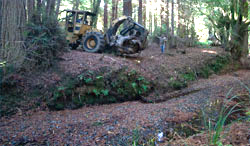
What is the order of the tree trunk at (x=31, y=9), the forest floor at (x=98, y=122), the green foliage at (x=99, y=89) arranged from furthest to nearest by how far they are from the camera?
the tree trunk at (x=31, y=9), the green foliage at (x=99, y=89), the forest floor at (x=98, y=122)

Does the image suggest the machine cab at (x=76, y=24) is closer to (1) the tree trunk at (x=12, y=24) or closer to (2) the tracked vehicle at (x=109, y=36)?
(2) the tracked vehicle at (x=109, y=36)

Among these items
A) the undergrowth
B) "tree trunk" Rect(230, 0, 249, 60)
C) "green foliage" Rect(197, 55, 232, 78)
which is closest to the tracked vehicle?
the undergrowth

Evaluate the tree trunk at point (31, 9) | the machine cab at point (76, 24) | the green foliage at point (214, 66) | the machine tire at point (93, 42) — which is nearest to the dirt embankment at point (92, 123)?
the tree trunk at point (31, 9)

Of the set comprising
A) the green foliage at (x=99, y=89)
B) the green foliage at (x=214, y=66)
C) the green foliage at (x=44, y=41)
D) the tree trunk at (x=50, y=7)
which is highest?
the tree trunk at (x=50, y=7)

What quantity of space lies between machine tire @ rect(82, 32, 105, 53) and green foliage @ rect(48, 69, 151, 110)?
9.56 feet

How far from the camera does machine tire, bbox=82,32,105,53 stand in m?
10.0

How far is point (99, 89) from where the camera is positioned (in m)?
6.89

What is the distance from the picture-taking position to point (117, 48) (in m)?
9.52

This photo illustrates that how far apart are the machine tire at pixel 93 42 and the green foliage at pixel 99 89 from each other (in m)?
2.91

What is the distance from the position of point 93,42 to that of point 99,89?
4.25m

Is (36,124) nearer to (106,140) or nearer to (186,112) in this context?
(106,140)

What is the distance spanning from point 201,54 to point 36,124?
10517 mm

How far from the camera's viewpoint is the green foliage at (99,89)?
248 inches

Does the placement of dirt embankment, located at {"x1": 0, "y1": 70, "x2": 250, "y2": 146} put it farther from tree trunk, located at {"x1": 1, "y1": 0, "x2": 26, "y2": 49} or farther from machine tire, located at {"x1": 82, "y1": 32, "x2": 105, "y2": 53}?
machine tire, located at {"x1": 82, "y1": 32, "x2": 105, "y2": 53}
